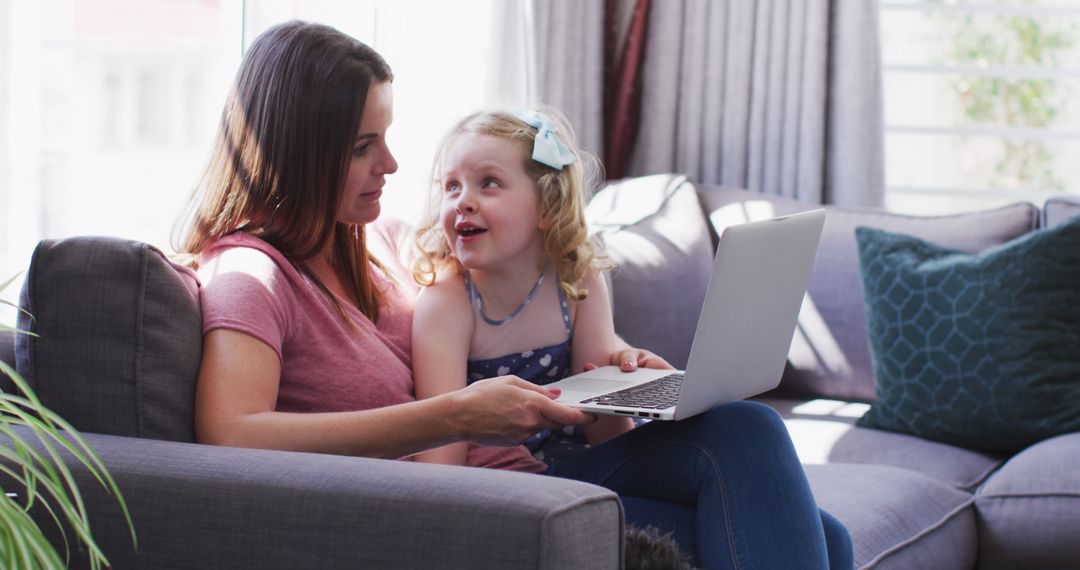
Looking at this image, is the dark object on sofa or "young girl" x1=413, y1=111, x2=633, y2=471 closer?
the dark object on sofa

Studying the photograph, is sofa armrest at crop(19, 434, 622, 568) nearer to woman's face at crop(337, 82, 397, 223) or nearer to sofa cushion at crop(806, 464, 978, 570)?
woman's face at crop(337, 82, 397, 223)

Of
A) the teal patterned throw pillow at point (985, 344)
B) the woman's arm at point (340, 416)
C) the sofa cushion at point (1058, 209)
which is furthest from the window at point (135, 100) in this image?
the sofa cushion at point (1058, 209)

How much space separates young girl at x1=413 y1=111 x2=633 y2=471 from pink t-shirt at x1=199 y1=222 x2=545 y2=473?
13 cm

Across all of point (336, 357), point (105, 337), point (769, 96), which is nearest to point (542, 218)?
point (336, 357)

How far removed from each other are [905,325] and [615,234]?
0.65m

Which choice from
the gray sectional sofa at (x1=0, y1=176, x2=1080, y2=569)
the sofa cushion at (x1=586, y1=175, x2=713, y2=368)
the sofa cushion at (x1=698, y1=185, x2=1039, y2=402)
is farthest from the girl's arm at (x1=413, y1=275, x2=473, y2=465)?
the sofa cushion at (x1=698, y1=185, x2=1039, y2=402)

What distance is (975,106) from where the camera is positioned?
12.6 ft

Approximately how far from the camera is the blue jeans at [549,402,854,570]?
1.46m

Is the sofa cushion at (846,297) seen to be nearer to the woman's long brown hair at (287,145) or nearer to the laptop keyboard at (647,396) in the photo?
the laptop keyboard at (647,396)

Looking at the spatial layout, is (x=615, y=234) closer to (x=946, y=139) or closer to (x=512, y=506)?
(x=512, y=506)

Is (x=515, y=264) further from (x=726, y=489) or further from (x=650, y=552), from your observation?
(x=650, y=552)

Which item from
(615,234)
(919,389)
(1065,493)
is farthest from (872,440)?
(615,234)

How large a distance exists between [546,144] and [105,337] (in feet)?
2.47

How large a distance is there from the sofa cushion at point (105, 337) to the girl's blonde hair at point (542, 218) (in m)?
0.53
